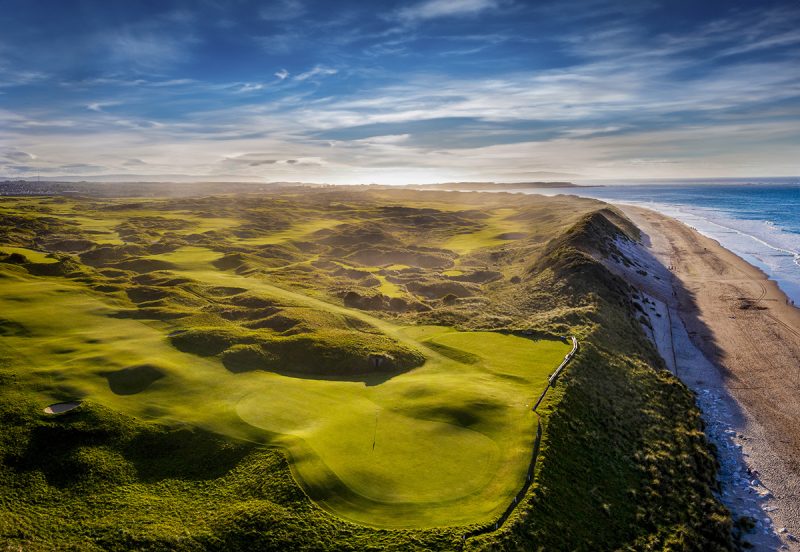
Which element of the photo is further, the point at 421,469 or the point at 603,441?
the point at 603,441

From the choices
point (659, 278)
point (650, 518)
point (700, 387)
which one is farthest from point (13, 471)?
point (659, 278)

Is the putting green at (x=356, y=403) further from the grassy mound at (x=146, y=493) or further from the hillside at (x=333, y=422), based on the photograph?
the grassy mound at (x=146, y=493)

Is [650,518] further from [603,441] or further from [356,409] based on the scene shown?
[356,409]

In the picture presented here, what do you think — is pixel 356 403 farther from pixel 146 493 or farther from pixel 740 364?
pixel 740 364

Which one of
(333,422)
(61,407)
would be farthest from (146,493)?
(61,407)

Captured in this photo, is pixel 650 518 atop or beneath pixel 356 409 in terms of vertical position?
beneath

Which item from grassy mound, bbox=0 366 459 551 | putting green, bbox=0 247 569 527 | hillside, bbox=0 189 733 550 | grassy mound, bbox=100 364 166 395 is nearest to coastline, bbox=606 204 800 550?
hillside, bbox=0 189 733 550
